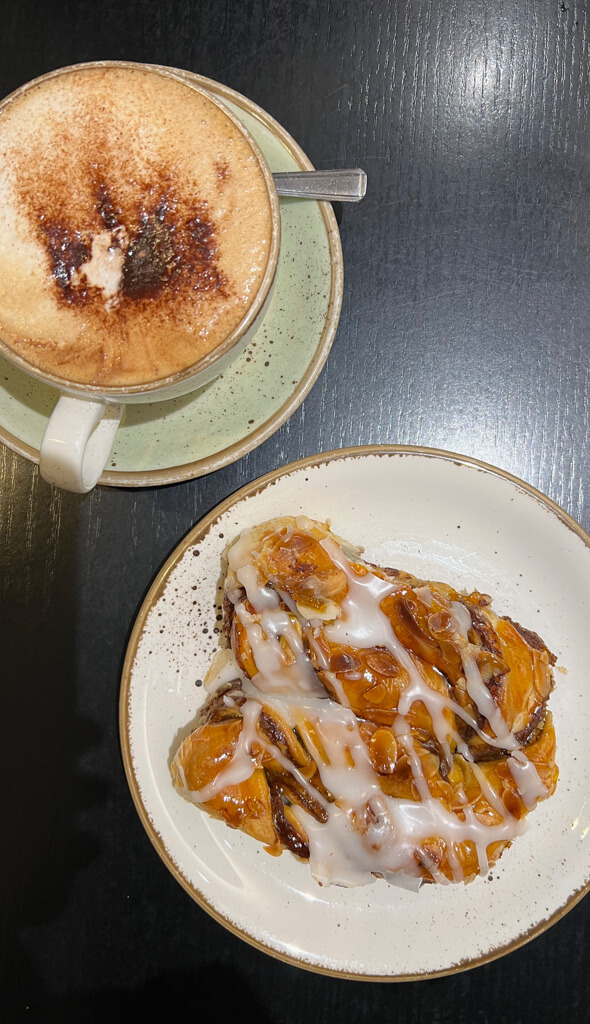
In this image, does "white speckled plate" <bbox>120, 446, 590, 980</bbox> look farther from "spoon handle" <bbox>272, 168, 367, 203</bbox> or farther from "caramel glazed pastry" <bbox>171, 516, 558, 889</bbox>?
"spoon handle" <bbox>272, 168, 367, 203</bbox>

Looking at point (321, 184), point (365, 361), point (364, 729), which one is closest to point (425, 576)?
point (364, 729)

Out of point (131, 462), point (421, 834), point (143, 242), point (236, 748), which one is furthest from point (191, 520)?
point (421, 834)

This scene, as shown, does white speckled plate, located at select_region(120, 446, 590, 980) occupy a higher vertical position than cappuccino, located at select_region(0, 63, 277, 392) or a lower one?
lower

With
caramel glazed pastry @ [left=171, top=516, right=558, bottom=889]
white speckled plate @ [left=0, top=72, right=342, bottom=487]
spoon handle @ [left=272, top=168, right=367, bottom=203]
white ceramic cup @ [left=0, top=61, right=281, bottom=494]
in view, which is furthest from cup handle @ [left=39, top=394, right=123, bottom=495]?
spoon handle @ [left=272, top=168, right=367, bottom=203]

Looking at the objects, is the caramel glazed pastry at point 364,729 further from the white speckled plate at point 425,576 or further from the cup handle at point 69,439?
the cup handle at point 69,439

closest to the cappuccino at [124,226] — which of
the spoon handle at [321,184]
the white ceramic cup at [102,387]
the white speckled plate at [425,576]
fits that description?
the white ceramic cup at [102,387]

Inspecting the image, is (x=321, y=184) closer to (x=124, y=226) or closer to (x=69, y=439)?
(x=124, y=226)

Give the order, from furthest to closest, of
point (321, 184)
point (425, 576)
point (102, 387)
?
point (425, 576), point (321, 184), point (102, 387)
